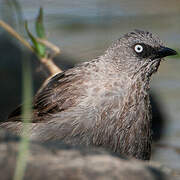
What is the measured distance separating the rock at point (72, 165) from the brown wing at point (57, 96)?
2036 millimetres

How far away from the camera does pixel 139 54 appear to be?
4906 millimetres

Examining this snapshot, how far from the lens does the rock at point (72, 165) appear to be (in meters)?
2.66

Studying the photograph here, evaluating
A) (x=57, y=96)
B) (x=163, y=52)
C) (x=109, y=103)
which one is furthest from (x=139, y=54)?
(x=57, y=96)

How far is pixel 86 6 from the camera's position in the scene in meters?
10.4

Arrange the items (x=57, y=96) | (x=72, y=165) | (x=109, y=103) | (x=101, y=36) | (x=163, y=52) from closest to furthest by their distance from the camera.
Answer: (x=72, y=165) → (x=109, y=103) → (x=163, y=52) → (x=57, y=96) → (x=101, y=36)

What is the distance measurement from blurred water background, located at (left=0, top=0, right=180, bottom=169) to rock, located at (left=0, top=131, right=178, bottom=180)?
423 cm

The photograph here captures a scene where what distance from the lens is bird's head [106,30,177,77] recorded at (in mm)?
4879

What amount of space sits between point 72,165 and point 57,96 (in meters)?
2.39

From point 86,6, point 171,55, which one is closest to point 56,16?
point 86,6

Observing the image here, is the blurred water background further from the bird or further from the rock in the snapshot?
the rock

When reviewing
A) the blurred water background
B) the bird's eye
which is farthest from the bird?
the blurred water background

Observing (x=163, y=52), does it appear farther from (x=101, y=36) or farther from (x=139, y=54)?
(x=101, y=36)

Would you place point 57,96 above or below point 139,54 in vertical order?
below

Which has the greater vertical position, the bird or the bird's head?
the bird's head
